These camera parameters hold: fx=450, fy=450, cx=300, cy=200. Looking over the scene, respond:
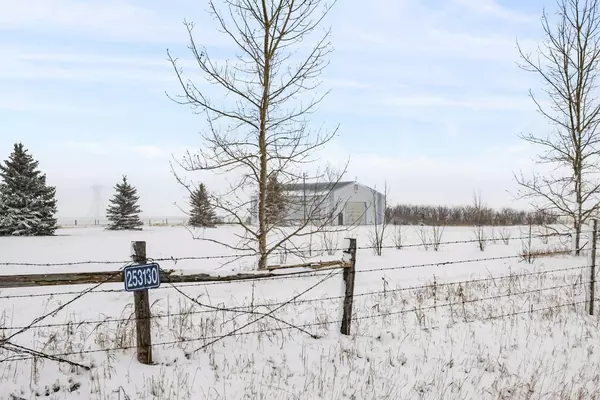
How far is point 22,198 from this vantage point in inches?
1237

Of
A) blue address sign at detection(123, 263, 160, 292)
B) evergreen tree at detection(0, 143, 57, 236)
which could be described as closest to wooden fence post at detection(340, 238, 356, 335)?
blue address sign at detection(123, 263, 160, 292)

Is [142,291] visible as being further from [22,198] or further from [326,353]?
[22,198]

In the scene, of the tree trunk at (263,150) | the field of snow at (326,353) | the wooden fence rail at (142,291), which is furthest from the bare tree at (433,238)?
the wooden fence rail at (142,291)

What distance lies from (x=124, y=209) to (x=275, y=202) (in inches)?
1337

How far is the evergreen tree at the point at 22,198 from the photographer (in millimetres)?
31047

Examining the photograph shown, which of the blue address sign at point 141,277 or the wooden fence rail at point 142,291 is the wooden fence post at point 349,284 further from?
the blue address sign at point 141,277

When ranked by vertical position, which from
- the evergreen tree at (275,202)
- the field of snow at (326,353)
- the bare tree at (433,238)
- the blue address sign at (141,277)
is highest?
the evergreen tree at (275,202)

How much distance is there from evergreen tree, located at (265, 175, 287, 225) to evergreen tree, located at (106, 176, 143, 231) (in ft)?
109

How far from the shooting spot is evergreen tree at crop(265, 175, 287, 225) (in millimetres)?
11422

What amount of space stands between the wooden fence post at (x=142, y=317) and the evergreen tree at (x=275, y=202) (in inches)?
255

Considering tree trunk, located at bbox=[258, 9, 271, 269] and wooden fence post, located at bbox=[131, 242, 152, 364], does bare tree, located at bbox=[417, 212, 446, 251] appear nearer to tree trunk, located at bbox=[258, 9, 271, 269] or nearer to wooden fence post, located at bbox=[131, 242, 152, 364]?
tree trunk, located at bbox=[258, 9, 271, 269]

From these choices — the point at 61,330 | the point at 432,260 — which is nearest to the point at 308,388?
the point at 61,330

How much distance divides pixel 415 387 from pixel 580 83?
57.3 ft

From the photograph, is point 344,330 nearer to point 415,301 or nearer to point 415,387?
point 415,387
